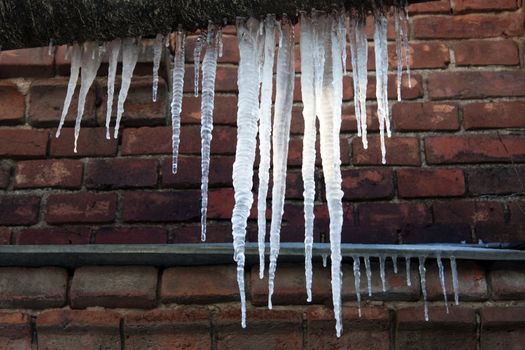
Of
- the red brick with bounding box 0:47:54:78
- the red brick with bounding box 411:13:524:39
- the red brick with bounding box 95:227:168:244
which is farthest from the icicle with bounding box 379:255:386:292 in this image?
the red brick with bounding box 0:47:54:78

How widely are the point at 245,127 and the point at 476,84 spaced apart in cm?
94

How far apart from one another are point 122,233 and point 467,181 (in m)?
0.86

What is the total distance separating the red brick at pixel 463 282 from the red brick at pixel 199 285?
420 millimetres

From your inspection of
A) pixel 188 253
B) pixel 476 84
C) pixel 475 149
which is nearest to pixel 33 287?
pixel 188 253

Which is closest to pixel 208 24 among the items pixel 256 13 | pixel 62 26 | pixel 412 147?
pixel 256 13

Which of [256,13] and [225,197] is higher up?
[256,13]

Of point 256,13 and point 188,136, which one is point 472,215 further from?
point 256,13

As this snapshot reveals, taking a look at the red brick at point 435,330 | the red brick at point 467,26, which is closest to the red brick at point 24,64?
the red brick at point 467,26

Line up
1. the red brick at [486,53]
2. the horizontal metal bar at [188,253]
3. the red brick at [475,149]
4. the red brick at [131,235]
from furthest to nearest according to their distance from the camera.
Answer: the red brick at [486,53] < the red brick at [475,149] < the red brick at [131,235] < the horizontal metal bar at [188,253]

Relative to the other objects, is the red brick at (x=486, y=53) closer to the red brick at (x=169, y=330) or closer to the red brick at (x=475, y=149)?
the red brick at (x=475, y=149)

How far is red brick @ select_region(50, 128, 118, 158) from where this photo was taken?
6.23ft

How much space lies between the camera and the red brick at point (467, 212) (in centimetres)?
181

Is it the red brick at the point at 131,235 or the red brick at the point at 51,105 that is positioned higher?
the red brick at the point at 51,105

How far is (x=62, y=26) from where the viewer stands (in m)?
1.02
